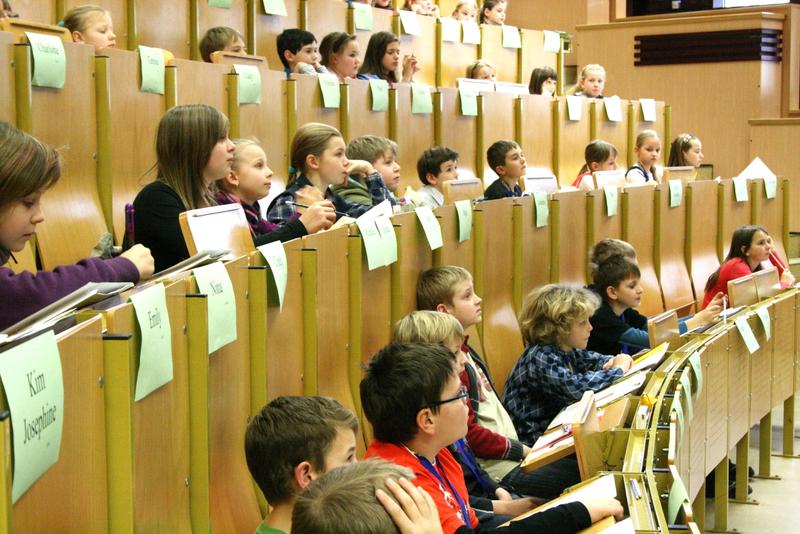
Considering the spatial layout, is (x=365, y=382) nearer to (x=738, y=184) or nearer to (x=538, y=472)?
(x=538, y=472)

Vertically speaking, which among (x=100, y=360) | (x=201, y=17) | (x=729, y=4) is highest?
(x=729, y=4)

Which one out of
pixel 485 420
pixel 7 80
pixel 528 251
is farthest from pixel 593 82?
pixel 7 80

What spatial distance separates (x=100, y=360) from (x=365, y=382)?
648mm

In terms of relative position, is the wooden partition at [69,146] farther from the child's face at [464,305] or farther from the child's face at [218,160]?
the child's face at [464,305]

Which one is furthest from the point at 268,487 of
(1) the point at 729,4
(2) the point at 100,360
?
(1) the point at 729,4

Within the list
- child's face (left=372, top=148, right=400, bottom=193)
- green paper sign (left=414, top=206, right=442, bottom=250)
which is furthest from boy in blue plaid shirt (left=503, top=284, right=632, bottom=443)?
child's face (left=372, top=148, right=400, bottom=193)

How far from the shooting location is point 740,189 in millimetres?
5508

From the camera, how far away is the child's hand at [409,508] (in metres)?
1.19

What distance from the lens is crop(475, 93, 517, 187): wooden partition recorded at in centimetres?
505

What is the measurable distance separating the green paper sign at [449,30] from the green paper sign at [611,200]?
76.3 inches

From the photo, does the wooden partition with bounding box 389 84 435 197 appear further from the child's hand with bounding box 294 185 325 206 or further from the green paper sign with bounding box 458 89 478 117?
the child's hand with bounding box 294 185 325 206

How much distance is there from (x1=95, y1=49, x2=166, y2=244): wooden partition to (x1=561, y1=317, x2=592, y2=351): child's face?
127cm

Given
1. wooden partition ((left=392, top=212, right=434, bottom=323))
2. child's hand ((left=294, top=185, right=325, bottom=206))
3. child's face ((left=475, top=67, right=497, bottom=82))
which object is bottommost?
wooden partition ((left=392, top=212, right=434, bottom=323))

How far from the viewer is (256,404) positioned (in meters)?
2.02
